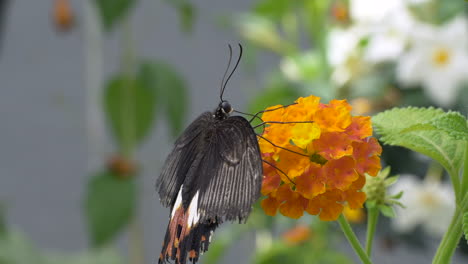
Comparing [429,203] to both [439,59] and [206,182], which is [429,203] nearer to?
[439,59]

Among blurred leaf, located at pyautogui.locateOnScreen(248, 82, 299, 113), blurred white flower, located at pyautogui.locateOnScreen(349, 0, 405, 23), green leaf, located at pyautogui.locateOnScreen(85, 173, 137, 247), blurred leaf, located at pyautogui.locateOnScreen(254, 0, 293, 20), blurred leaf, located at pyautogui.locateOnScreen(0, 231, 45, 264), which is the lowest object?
blurred leaf, located at pyautogui.locateOnScreen(0, 231, 45, 264)

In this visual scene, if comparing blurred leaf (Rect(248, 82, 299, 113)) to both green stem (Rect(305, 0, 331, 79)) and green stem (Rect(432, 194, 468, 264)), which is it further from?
green stem (Rect(432, 194, 468, 264))

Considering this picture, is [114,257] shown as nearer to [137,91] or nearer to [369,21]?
[137,91]

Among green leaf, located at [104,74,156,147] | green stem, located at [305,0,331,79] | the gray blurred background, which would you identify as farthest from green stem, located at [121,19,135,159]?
the gray blurred background

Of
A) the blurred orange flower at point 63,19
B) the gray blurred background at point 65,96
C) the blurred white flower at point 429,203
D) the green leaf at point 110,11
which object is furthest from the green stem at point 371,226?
the gray blurred background at point 65,96

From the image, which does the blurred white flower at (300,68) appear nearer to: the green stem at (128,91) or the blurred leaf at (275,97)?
the blurred leaf at (275,97)

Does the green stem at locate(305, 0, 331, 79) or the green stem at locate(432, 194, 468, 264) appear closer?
the green stem at locate(432, 194, 468, 264)
